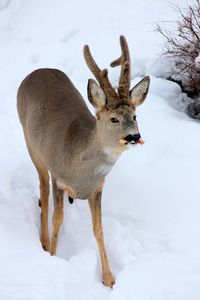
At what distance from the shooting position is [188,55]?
591cm

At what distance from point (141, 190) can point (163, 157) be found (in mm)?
427

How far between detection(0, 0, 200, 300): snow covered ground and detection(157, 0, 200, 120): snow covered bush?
0.15m

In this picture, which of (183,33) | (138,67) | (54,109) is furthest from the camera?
(138,67)

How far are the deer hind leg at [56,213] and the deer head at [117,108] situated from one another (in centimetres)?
80

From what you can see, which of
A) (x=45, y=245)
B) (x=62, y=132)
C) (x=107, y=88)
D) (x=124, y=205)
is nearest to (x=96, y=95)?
(x=107, y=88)

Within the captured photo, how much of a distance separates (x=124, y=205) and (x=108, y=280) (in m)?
0.87

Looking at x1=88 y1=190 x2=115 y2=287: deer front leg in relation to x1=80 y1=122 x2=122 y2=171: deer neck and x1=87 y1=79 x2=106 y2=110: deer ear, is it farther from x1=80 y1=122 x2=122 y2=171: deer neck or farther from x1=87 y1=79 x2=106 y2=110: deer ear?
x1=87 y1=79 x2=106 y2=110: deer ear

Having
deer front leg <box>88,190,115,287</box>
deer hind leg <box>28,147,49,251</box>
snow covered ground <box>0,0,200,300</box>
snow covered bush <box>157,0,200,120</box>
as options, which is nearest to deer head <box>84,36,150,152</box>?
deer front leg <box>88,190,115,287</box>

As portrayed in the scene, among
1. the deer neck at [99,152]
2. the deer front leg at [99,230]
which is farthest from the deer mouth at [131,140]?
the deer front leg at [99,230]

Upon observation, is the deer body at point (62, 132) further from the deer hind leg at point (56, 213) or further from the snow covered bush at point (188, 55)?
the snow covered bush at point (188, 55)

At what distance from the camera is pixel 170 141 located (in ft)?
17.1

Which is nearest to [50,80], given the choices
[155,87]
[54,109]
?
[54,109]

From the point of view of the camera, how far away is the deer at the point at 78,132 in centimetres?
352

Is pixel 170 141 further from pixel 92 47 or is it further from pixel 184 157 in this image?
pixel 92 47
